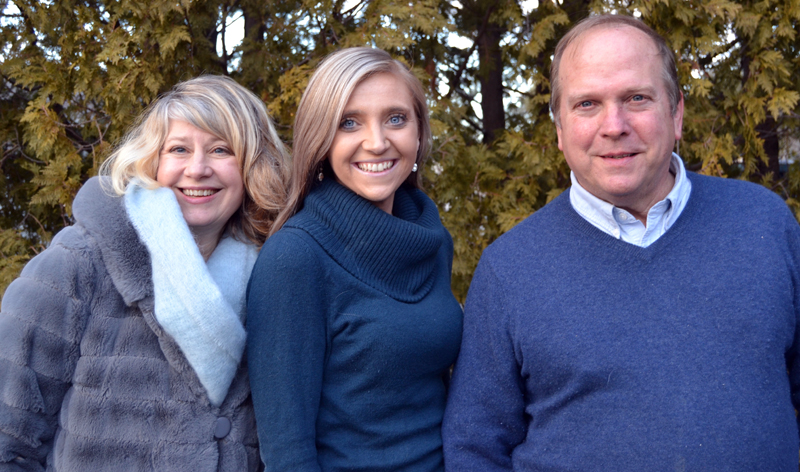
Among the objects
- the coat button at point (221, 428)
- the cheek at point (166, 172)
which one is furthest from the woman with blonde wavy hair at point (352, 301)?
the cheek at point (166, 172)

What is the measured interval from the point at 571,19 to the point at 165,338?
273cm

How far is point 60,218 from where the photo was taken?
11.9 ft

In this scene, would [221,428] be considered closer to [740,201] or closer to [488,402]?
[488,402]

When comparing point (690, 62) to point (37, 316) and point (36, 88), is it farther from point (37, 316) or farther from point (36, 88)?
point (36, 88)

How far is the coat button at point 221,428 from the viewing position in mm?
1886

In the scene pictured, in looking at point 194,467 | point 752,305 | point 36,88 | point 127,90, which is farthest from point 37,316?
point 36,88

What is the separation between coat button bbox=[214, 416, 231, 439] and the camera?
6.19 ft

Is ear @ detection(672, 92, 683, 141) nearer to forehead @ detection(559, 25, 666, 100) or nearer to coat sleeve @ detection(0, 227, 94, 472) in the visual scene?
forehead @ detection(559, 25, 666, 100)

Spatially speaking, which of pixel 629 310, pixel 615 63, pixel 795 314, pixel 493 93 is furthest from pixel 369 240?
pixel 493 93

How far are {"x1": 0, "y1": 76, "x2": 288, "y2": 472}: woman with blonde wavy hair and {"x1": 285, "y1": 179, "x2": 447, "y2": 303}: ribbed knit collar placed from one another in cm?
37

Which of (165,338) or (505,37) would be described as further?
(505,37)

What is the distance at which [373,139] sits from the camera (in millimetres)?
2039

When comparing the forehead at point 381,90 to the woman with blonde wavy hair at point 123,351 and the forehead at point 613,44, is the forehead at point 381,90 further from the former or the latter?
the woman with blonde wavy hair at point 123,351

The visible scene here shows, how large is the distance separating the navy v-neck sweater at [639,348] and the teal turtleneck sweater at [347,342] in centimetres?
14
